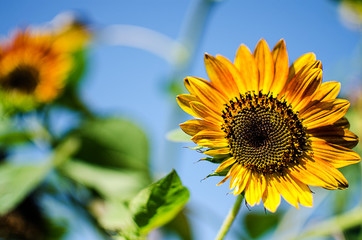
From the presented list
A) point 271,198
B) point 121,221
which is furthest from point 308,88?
point 121,221

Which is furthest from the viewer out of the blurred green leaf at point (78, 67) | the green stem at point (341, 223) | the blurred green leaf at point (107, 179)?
the blurred green leaf at point (78, 67)

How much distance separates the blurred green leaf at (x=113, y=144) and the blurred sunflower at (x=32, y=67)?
0.39 ft

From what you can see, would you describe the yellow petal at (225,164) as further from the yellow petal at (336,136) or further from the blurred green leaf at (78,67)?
the blurred green leaf at (78,67)

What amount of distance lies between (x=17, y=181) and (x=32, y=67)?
0.29 meters

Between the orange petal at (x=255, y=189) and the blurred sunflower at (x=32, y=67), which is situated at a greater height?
the blurred sunflower at (x=32, y=67)

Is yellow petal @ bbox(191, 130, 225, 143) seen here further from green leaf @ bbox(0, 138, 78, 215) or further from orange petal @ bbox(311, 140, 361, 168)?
green leaf @ bbox(0, 138, 78, 215)

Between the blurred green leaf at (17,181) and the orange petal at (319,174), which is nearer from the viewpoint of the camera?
the orange petal at (319,174)

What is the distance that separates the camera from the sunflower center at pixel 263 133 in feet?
1.19

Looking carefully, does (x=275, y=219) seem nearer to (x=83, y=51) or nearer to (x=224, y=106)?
(x=224, y=106)

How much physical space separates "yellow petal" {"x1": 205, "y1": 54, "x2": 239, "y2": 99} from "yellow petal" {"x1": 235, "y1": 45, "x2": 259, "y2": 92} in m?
0.01

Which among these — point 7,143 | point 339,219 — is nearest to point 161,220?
point 339,219

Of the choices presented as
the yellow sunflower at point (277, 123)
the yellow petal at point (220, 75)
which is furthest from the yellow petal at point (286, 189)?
the yellow petal at point (220, 75)

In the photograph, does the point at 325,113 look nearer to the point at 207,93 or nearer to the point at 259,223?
the point at 207,93

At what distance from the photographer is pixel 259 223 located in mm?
791
